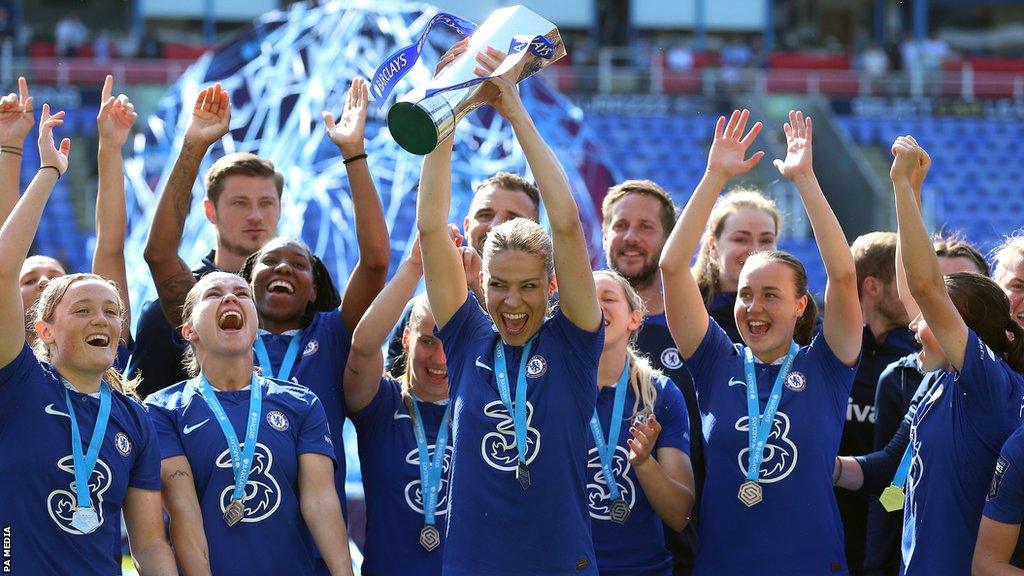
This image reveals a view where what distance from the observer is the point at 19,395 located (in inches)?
140

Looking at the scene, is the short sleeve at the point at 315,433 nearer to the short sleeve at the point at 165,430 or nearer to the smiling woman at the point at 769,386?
the short sleeve at the point at 165,430

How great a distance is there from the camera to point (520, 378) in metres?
3.47

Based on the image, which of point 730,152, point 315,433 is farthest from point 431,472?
point 730,152

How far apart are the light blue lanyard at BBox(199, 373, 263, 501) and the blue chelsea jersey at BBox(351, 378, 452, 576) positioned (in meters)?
0.47

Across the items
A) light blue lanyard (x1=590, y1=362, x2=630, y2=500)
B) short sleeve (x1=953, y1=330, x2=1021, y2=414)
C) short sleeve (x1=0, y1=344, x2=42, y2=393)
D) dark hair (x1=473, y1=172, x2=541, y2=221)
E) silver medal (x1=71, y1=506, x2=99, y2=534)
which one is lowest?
silver medal (x1=71, y1=506, x2=99, y2=534)

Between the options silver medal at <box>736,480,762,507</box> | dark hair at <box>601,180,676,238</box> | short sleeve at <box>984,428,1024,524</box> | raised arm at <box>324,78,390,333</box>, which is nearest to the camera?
short sleeve at <box>984,428,1024,524</box>

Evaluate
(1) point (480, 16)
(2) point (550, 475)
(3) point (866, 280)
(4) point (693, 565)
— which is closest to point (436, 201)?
(2) point (550, 475)

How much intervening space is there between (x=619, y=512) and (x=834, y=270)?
96 cm

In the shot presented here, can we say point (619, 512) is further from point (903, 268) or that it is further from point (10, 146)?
point (10, 146)

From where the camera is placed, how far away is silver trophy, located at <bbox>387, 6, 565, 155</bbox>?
9.94ft

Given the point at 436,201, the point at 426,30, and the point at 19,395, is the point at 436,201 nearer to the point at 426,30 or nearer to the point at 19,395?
the point at 426,30

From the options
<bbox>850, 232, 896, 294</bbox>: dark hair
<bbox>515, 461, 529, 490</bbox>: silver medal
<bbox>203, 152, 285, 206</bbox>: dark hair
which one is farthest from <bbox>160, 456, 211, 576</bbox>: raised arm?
<bbox>850, 232, 896, 294</bbox>: dark hair

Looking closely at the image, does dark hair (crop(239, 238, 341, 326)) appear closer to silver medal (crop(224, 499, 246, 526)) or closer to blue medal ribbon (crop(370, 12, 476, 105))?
silver medal (crop(224, 499, 246, 526))

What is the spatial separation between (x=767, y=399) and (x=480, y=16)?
16.7 metres
